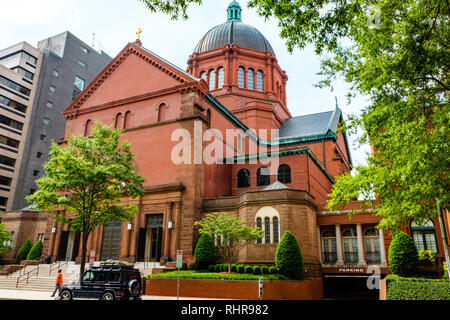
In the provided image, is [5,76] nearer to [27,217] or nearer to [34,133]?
[34,133]

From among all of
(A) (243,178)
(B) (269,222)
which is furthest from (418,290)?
(A) (243,178)

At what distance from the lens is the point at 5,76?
55469 mm

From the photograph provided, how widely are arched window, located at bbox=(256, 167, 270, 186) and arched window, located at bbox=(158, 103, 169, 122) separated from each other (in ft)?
33.9

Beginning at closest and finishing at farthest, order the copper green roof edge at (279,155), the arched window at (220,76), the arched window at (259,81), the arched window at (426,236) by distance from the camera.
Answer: the arched window at (426,236), the copper green roof edge at (279,155), the arched window at (220,76), the arched window at (259,81)

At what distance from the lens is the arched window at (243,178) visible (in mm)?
33938

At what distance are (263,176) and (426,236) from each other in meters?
14.5

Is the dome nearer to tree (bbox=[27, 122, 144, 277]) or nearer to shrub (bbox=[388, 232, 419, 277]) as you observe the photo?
tree (bbox=[27, 122, 144, 277])

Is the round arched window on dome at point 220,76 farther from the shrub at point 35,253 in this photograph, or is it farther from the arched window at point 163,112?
the shrub at point 35,253

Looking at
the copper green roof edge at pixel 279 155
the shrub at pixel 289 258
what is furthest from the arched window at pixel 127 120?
the shrub at pixel 289 258

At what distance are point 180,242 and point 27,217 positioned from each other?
77.3 ft

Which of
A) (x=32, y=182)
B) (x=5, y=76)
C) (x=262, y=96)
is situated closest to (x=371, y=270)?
(x=262, y=96)

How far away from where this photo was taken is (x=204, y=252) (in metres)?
24.2

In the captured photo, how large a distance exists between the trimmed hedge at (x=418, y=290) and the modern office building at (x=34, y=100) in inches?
2164

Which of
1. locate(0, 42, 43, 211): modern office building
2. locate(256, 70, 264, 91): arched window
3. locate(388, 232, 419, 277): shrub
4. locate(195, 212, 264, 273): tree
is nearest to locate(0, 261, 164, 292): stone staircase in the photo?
locate(195, 212, 264, 273): tree
